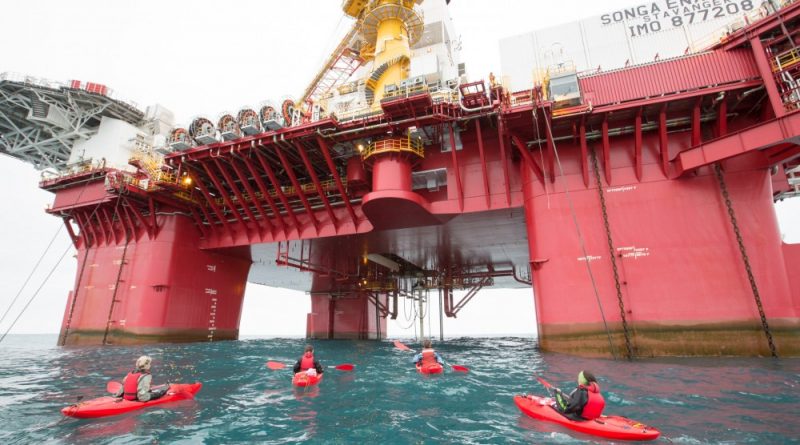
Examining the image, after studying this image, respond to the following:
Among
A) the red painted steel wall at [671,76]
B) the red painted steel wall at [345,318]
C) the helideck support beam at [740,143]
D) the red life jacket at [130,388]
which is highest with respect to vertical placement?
the red painted steel wall at [671,76]

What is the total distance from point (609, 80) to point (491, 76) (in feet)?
14.5

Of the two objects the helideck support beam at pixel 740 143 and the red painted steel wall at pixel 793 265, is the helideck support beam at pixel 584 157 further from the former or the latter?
the red painted steel wall at pixel 793 265

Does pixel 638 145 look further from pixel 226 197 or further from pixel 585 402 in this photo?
pixel 226 197

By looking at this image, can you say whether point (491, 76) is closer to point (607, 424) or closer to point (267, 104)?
point (267, 104)

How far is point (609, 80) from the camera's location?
14445mm

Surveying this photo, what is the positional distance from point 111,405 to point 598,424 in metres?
8.50

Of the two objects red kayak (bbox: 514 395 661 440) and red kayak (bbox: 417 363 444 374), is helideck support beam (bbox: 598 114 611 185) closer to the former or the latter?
red kayak (bbox: 417 363 444 374)

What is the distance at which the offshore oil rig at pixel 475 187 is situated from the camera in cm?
1318

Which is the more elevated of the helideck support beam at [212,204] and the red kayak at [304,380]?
the helideck support beam at [212,204]

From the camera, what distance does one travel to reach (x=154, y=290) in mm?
22672

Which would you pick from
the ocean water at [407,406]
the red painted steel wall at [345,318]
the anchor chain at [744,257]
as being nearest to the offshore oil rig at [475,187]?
the anchor chain at [744,257]

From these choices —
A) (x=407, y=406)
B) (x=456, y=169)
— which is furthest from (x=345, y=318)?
(x=407, y=406)

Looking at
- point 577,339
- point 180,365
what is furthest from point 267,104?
point 577,339

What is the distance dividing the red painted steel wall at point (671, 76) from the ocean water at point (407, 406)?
9288mm
